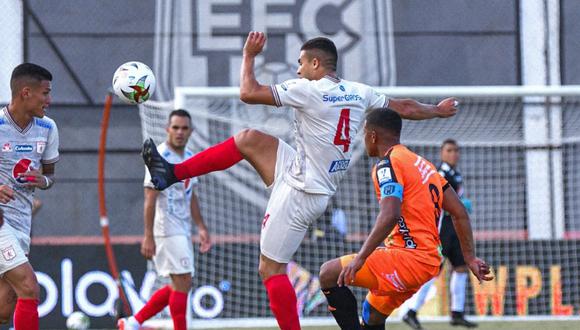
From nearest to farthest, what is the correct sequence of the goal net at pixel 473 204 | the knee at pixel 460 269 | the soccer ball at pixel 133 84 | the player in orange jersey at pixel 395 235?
1. the player in orange jersey at pixel 395 235
2. the soccer ball at pixel 133 84
3. the knee at pixel 460 269
4. the goal net at pixel 473 204

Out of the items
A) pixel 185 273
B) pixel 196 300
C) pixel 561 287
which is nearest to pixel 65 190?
pixel 196 300

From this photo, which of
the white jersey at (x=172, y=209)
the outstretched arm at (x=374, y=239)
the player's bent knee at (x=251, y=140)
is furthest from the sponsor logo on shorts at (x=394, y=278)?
the white jersey at (x=172, y=209)

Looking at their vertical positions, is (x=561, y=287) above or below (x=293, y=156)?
below

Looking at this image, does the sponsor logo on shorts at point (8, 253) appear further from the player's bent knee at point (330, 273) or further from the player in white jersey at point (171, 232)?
the player in white jersey at point (171, 232)

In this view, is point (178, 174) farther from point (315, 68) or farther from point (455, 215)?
point (455, 215)

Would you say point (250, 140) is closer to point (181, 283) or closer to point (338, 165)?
point (338, 165)

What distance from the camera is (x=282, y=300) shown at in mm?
6984

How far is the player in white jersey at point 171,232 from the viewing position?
926 centimetres

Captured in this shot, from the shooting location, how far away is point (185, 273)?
9.36 meters

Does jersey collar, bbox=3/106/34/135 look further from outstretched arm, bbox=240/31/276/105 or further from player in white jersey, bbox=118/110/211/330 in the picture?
player in white jersey, bbox=118/110/211/330

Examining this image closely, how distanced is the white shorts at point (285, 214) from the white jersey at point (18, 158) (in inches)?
63.0

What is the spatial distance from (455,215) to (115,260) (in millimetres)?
6627

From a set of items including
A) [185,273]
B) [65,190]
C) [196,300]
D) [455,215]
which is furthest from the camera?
[65,190]

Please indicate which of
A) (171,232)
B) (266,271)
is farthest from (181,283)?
(266,271)
